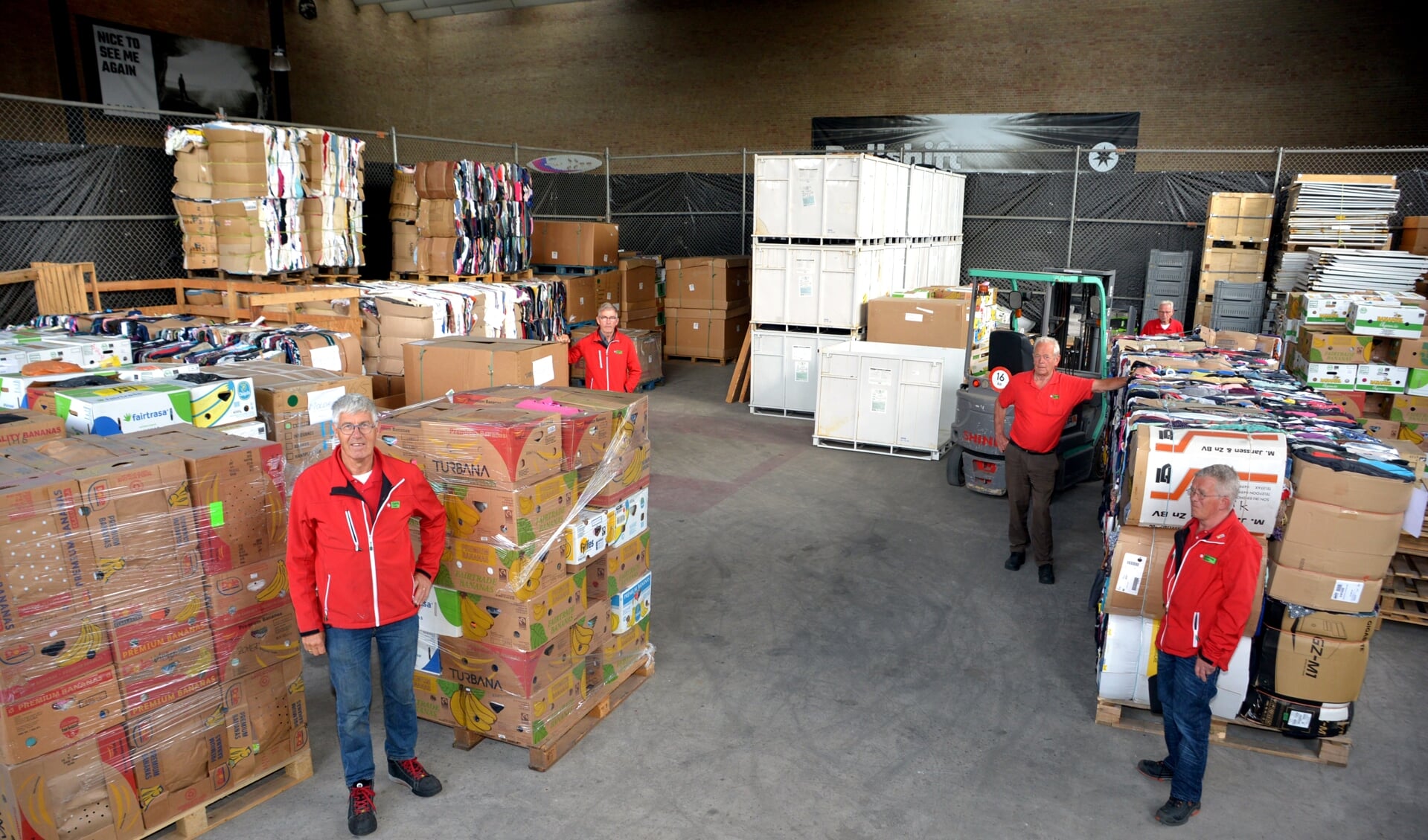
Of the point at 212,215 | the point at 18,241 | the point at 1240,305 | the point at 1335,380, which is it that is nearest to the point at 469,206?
the point at 212,215

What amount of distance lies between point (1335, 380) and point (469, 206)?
9.65 m

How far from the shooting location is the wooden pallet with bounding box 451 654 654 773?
4250 mm

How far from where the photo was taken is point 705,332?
15.7 metres

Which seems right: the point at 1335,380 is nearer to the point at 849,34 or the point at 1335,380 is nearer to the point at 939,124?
the point at 939,124

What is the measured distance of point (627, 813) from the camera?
3.96 metres

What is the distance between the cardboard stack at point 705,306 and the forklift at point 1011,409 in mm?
5991

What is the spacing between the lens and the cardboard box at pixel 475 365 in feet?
20.5

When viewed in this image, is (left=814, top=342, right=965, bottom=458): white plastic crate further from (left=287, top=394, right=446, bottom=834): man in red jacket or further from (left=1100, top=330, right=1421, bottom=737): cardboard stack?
(left=287, top=394, right=446, bottom=834): man in red jacket

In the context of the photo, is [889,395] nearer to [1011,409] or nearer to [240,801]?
[1011,409]

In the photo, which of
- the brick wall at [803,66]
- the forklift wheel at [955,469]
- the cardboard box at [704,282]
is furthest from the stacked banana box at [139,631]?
the brick wall at [803,66]

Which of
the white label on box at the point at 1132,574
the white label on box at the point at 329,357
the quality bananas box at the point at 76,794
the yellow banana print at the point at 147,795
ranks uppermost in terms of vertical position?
the white label on box at the point at 329,357

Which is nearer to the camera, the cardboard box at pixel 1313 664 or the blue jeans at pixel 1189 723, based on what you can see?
the blue jeans at pixel 1189 723

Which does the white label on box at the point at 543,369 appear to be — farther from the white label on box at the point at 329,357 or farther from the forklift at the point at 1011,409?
the forklift at the point at 1011,409

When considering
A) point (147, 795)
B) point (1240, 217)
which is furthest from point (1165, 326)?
point (147, 795)
